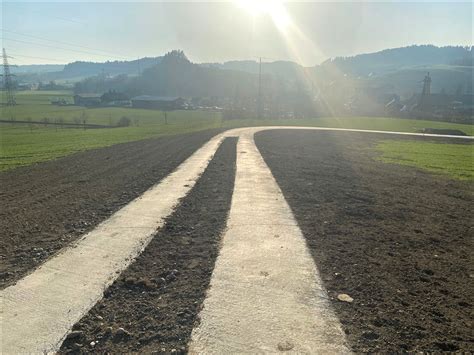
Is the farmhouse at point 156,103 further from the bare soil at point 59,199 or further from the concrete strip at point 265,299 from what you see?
the concrete strip at point 265,299

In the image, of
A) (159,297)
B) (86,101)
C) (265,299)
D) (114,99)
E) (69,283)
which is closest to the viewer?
(265,299)

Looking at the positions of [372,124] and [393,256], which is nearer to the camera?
[393,256]

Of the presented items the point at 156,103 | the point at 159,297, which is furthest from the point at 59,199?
the point at 156,103

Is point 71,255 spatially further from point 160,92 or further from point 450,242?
point 160,92

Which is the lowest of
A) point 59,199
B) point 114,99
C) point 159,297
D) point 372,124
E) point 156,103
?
point 159,297

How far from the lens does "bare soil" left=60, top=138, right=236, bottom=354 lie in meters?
4.34

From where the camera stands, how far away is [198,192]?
38.6 ft

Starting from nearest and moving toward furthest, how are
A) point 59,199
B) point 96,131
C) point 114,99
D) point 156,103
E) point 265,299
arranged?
1. point 265,299
2. point 59,199
3. point 96,131
4. point 156,103
5. point 114,99

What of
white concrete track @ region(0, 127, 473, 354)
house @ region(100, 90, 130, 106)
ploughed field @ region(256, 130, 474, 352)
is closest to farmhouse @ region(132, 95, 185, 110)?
house @ region(100, 90, 130, 106)

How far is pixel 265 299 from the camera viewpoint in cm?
517

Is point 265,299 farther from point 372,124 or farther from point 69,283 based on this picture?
point 372,124

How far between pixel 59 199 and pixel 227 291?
24.4 feet

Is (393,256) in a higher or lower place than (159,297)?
higher

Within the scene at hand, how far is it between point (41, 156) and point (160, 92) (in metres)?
163
